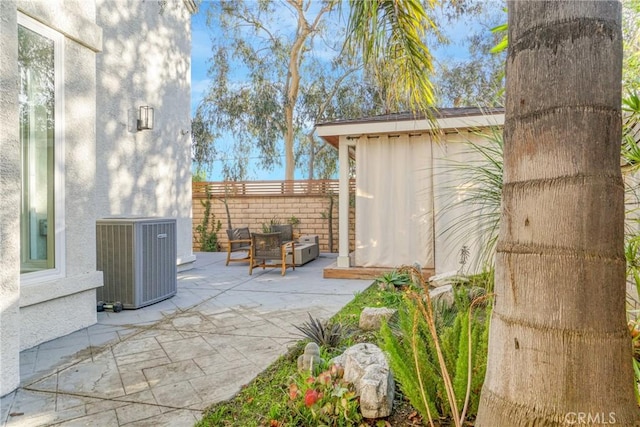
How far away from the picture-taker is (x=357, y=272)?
722cm

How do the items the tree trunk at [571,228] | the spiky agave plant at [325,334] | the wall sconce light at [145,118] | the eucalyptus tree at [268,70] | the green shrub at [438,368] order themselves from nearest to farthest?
the tree trunk at [571,228], the green shrub at [438,368], the spiky agave plant at [325,334], the wall sconce light at [145,118], the eucalyptus tree at [268,70]

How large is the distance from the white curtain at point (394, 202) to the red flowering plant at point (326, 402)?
5051mm

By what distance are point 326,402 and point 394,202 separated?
5380 millimetres

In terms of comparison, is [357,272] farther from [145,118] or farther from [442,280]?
[145,118]

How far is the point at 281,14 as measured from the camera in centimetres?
1526

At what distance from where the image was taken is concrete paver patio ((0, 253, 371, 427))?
2533mm

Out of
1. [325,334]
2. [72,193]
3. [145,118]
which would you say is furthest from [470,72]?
[72,193]

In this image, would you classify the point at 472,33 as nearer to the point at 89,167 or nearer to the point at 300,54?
the point at 300,54

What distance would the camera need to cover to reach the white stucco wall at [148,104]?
6.41 m

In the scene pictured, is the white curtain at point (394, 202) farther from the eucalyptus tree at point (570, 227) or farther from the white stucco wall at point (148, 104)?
the eucalyptus tree at point (570, 227)

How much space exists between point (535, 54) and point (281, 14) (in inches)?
629

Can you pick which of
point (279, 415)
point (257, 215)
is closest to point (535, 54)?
point (279, 415)

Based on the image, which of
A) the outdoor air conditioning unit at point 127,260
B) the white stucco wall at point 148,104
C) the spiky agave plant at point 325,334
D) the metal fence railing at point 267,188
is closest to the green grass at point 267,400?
the spiky agave plant at point 325,334

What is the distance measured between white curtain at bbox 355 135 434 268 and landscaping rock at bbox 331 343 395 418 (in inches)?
188
